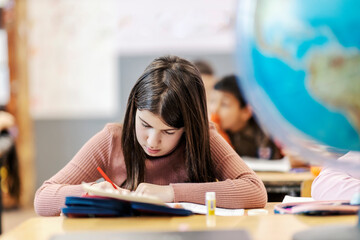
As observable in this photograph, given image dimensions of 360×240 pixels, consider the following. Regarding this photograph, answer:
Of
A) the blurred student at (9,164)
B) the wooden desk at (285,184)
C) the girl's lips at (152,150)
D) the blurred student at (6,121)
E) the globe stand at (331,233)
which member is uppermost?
the globe stand at (331,233)

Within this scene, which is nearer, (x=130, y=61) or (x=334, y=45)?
(x=334, y=45)

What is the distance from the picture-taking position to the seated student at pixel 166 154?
1382 mm

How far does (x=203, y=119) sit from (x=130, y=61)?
325cm

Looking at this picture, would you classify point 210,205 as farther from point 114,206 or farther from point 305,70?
point 305,70

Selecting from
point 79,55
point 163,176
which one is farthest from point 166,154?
point 79,55

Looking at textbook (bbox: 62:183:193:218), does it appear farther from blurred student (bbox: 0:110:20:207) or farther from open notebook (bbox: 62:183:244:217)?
blurred student (bbox: 0:110:20:207)

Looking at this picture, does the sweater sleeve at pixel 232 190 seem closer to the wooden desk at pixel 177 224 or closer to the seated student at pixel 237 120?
the wooden desk at pixel 177 224

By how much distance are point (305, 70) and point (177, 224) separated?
0.40 m

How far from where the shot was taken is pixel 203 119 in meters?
1.51

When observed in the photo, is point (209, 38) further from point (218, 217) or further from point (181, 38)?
point (218, 217)

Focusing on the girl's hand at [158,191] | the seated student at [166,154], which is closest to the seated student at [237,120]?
the seated student at [166,154]

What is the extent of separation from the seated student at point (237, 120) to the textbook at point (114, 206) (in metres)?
2.01

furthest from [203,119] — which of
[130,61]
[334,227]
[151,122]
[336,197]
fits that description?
[130,61]

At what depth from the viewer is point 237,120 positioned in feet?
10.9
